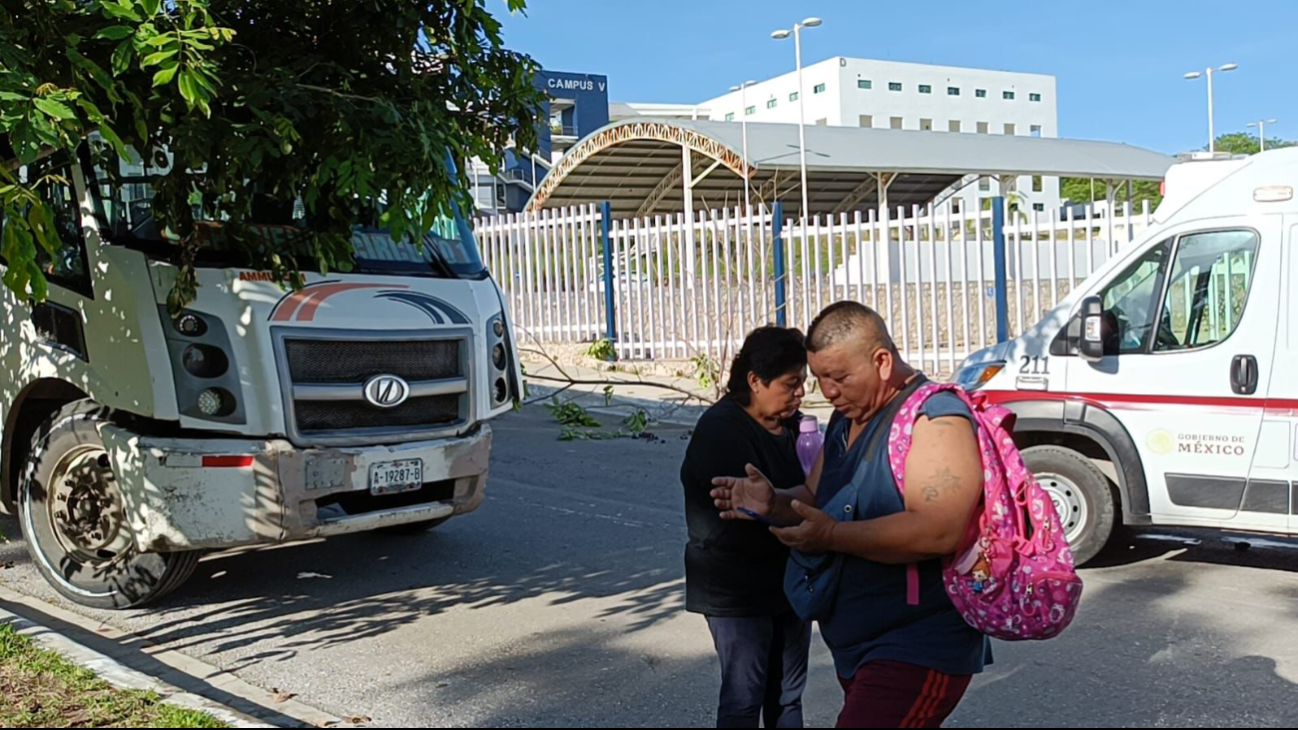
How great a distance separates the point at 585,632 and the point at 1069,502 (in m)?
3.03

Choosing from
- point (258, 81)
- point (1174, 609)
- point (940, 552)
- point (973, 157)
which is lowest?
point (1174, 609)

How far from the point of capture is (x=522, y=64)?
6.53 metres

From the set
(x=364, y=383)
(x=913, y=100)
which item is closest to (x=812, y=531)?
(x=364, y=383)

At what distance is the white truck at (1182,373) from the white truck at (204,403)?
3405 mm

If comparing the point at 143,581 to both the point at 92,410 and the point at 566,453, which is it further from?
the point at 566,453

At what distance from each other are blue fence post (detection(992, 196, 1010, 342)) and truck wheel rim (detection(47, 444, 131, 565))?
10.6 meters

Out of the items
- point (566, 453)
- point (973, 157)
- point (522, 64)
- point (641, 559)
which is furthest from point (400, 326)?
point (973, 157)

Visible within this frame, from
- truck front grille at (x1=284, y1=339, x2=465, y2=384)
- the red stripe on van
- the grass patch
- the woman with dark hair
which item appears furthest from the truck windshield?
the red stripe on van

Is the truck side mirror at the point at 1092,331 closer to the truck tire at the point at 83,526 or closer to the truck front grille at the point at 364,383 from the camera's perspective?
the truck front grille at the point at 364,383

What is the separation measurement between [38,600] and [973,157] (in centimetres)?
3081

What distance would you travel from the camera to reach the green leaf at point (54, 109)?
13.5 ft

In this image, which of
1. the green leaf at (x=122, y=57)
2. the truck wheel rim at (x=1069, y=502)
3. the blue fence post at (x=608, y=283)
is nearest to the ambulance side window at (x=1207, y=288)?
the truck wheel rim at (x=1069, y=502)

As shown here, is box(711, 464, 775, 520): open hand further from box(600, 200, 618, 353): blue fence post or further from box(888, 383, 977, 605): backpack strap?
box(600, 200, 618, 353): blue fence post

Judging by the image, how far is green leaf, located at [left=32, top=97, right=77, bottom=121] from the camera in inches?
162
